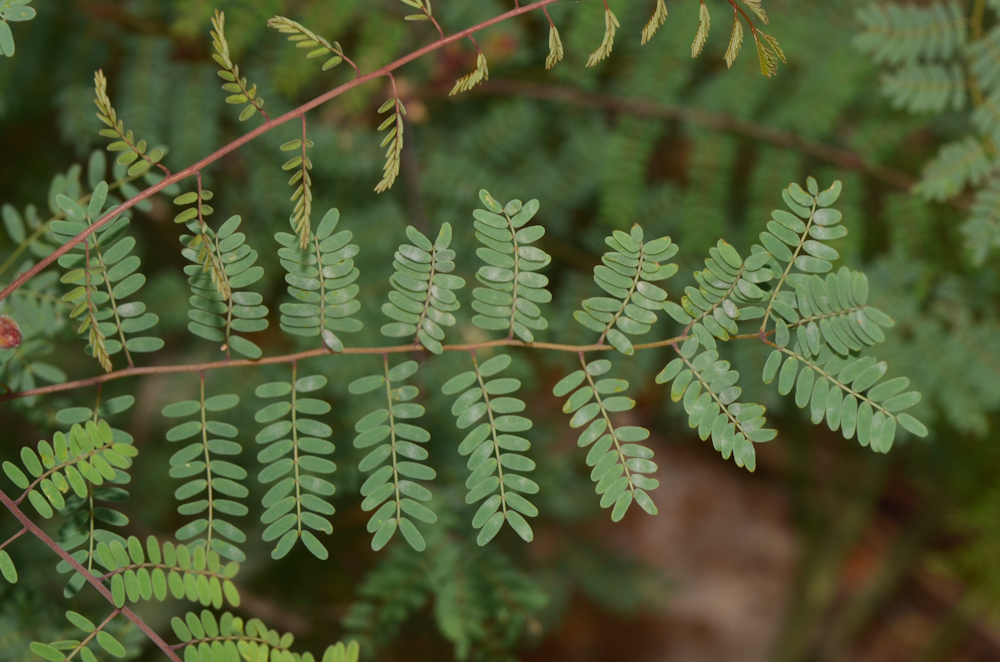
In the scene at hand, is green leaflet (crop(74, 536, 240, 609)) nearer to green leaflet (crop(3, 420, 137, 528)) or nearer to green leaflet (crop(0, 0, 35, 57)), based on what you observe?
green leaflet (crop(3, 420, 137, 528))

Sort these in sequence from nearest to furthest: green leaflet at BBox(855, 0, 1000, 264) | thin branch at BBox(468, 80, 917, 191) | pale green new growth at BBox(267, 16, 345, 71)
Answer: pale green new growth at BBox(267, 16, 345, 71)
green leaflet at BBox(855, 0, 1000, 264)
thin branch at BBox(468, 80, 917, 191)

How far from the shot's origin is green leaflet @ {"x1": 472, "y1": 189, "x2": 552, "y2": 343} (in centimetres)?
79

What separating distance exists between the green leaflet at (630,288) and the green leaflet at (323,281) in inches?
10.8

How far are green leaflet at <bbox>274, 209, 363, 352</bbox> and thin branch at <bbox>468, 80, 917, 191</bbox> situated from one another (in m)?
1.09

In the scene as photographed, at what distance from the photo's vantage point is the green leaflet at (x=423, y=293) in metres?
0.80

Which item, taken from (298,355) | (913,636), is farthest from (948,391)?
(913,636)

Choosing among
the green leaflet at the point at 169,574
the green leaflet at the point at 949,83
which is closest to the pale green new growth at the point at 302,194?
the green leaflet at the point at 169,574

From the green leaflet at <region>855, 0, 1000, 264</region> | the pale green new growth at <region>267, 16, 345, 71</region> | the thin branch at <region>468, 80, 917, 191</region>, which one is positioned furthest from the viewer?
the thin branch at <region>468, 80, 917, 191</region>

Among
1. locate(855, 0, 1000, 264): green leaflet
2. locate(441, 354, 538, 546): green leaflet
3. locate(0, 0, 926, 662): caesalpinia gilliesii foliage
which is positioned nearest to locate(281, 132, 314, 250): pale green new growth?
locate(0, 0, 926, 662): caesalpinia gilliesii foliage

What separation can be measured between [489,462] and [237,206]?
1.25 meters

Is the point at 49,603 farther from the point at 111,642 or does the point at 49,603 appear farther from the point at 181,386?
the point at 181,386

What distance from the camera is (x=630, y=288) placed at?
813mm

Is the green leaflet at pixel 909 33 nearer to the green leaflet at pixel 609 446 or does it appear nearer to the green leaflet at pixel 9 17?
the green leaflet at pixel 609 446

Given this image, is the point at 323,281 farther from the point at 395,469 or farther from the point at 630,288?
the point at 630,288
